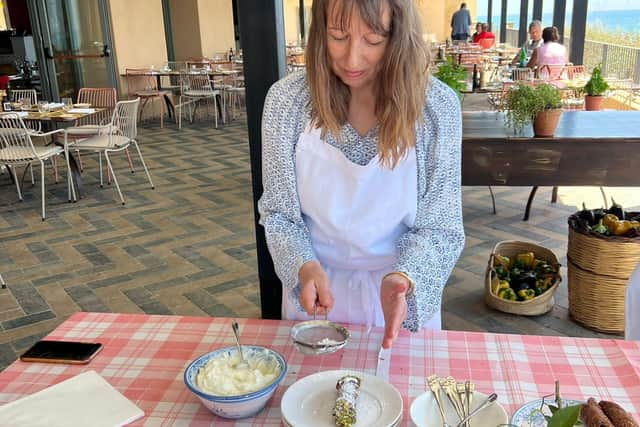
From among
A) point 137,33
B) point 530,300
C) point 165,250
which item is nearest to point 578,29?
point 137,33

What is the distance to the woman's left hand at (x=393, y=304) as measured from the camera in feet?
3.44

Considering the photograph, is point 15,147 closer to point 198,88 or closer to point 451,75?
point 451,75

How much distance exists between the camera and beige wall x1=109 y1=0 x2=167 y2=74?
8672mm

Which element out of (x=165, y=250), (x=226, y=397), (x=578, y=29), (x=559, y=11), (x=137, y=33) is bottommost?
(x=165, y=250)

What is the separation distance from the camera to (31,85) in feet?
33.3

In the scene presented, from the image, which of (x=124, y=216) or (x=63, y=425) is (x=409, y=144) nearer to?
(x=63, y=425)

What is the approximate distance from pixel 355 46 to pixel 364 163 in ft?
0.85

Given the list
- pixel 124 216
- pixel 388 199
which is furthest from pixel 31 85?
pixel 388 199

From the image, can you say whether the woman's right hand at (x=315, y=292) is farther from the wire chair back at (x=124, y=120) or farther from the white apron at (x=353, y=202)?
the wire chair back at (x=124, y=120)

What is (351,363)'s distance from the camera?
111 centimetres

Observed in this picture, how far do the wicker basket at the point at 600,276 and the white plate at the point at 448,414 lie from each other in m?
1.89

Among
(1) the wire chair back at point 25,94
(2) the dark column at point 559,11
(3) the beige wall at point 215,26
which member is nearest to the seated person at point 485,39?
(2) the dark column at point 559,11

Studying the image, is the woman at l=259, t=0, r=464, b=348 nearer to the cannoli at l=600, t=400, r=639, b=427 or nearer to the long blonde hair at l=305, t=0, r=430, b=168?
the long blonde hair at l=305, t=0, r=430, b=168

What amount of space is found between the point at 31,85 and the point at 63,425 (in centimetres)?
1058
